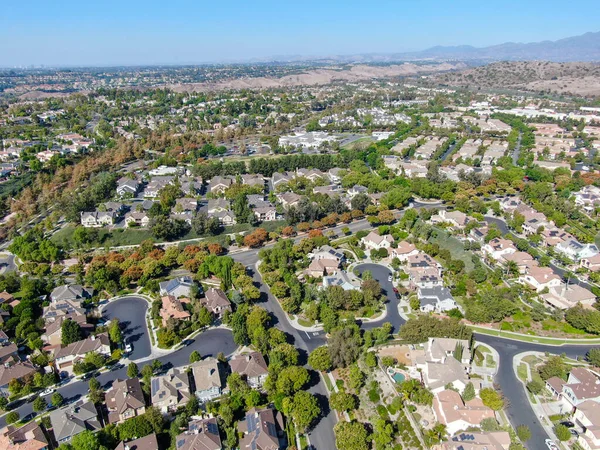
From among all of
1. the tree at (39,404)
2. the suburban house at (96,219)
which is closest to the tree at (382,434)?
the tree at (39,404)

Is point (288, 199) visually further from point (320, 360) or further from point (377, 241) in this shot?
point (320, 360)

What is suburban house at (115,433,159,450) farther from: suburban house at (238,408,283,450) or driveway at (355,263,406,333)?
driveway at (355,263,406,333)

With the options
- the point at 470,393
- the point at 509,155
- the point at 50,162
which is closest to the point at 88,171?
the point at 50,162

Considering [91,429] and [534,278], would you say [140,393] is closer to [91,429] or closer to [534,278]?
[91,429]

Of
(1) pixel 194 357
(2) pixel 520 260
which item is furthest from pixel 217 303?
(2) pixel 520 260

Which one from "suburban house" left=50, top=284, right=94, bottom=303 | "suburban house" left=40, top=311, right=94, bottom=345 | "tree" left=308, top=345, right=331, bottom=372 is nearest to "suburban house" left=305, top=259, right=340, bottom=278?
"tree" left=308, top=345, right=331, bottom=372

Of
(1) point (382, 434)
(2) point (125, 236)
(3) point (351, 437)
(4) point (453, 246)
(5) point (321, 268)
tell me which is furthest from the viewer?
(2) point (125, 236)
